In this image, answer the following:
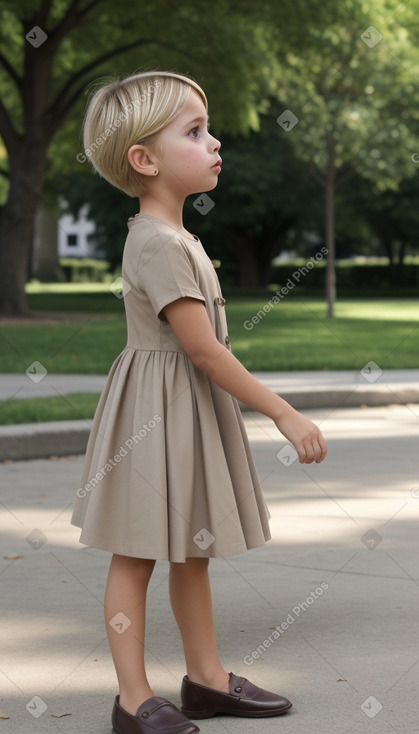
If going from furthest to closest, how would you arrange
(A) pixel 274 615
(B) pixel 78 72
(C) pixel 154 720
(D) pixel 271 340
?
(B) pixel 78 72, (D) pixel 271 340, (A) pixel 274 615, (C) pixel 154 720

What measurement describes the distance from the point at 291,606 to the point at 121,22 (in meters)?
23.3

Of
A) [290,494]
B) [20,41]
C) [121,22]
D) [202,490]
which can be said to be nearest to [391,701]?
[202,490]

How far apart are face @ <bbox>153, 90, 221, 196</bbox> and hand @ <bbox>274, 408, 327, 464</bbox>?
0.65 metres

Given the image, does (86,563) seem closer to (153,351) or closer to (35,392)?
(153,351)

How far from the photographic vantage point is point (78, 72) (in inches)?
1011

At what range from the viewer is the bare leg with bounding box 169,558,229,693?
135 inches

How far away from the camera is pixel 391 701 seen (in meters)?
3.65

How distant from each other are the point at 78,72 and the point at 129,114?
23.0 m

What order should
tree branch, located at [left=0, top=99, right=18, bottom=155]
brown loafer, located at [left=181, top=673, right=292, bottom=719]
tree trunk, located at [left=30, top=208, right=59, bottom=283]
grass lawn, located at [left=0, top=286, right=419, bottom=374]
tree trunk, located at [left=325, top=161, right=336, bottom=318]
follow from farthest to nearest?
1. tree trunk, located at [left=30, top=208, right=59, bottom=283]
2. tree trunk, located at [left=325, top=161, right=336, bottom=318]
3. tree branch, located at [left=0, top=99, right=18, bottom=155]
4. grass lawn, located at [left=0, top=286, right=419, bottom=374]
5. brown loafer, located at [left=181, top=673, right=292, bottom=719]

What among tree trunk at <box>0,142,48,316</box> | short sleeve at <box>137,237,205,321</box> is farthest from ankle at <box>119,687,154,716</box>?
tree trunk at <box>0,142,48,316</box>

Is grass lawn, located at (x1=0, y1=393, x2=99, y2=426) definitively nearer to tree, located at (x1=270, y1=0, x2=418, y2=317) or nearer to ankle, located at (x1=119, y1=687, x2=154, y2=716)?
ankle, located at (x1=119, y1=687, x2=154, y2=716)

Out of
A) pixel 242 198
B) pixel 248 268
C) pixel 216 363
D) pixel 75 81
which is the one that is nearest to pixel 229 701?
pixel 216 363

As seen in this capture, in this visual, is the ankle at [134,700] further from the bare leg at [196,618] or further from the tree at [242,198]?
the tree at [242,198]

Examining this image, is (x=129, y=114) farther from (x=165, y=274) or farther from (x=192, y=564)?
(x=192, y=564)
